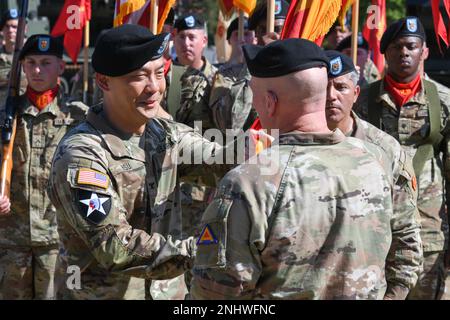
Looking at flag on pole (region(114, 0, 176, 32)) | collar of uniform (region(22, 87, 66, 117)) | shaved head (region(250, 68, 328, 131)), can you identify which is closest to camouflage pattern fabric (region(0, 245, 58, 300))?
collar of uniform (region(22, 87, 66, 117))

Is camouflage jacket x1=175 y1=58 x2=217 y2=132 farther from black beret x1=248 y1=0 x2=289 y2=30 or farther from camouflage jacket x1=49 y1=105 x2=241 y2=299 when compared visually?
camouflage jacket x1=49 y1=105 x2=241 y2=299

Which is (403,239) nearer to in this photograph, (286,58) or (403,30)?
(286,58)

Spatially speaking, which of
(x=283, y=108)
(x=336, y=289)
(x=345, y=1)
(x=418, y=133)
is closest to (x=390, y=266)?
(x=336, y=289)

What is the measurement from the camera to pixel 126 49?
4.34 meters

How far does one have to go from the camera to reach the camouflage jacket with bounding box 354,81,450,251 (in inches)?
269

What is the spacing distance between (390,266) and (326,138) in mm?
1202

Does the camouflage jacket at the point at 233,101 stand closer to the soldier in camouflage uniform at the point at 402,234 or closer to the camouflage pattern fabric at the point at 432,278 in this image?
the camouflage pattern fabric at the point at 432,278

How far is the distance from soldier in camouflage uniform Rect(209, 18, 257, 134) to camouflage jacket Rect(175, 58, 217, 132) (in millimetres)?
83

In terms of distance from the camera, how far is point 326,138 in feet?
11.5

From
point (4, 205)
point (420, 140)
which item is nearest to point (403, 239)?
point (420, 140)

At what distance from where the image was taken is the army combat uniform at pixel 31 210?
7.09 metres

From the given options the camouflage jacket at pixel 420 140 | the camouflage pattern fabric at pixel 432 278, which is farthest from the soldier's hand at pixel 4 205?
the camouflage pattern fabric at pixel 432 278

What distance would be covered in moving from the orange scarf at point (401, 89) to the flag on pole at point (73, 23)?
11.6ft
